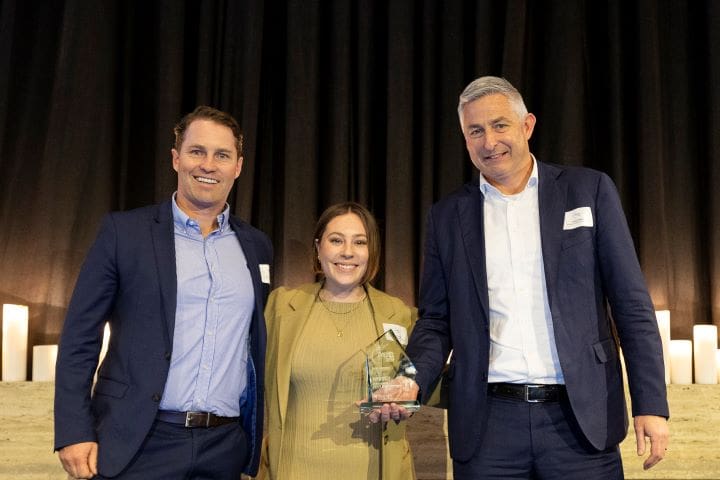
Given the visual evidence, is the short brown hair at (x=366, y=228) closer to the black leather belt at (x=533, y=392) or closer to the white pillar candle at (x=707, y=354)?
the black leather belt at (x=533, y=392)

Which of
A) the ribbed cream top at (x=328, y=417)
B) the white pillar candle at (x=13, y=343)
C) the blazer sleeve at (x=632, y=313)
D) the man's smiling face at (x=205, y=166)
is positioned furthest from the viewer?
the white pillar candle at (x=13, y=343)

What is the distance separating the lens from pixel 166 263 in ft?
7.63

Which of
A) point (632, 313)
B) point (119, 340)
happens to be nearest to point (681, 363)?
point (632, 313)

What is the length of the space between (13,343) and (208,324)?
4.26 feet

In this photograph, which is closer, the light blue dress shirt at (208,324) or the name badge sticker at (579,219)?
the name badge sticker at (579,219)

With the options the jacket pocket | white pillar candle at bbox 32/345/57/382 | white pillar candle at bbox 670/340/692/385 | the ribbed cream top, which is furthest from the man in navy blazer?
white pillar candle at bbox 32/345/57/382

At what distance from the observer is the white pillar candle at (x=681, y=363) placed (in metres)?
3.28

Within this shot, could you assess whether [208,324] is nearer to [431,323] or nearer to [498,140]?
[431,323]

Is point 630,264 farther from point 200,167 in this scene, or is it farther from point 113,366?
point 113,366

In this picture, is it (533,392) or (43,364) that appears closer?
(533,392)

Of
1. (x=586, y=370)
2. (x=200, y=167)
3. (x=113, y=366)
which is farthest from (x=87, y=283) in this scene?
(x=586, y=370)

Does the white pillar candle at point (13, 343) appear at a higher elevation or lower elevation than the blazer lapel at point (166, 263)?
lower

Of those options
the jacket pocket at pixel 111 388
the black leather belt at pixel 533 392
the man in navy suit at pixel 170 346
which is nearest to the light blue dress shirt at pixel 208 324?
the man in navy suit at pixel 170 346

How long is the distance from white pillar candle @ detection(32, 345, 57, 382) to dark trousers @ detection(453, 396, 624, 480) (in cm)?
189
